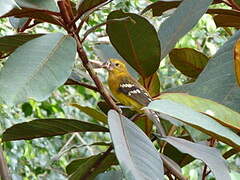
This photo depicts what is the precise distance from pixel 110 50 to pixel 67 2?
409mm

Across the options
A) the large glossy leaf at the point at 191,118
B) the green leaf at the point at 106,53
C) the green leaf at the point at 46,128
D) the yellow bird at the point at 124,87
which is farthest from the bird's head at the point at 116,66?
the large glossy leaf at the point at 191,118

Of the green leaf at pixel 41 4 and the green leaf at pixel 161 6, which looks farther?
the green leaf at pixel 161 6

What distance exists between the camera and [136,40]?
3.20 ft

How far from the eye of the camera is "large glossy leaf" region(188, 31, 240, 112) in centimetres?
91

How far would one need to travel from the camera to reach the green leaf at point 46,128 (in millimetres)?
994

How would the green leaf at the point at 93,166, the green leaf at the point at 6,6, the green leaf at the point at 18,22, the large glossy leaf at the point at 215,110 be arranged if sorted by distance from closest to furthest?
1. the green leaf at the point at 6,6
2. the large glossy leaf at the point at 215,110
3. the green leaf at the point at 93,166
4. the green leaf at the point at 18,22

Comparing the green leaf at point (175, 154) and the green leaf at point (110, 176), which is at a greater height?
the green leaf at point (110, 176)

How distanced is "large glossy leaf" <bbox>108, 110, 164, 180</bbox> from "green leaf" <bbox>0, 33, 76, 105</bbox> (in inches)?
4.1

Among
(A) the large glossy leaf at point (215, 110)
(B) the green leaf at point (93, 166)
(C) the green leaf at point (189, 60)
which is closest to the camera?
(A) the large glossy leaf at point (215, 110)

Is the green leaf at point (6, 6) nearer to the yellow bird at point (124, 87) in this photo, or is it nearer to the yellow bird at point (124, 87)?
the yellow bird at point (124, 87)

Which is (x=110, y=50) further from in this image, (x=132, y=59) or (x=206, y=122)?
(x=206, y=122)

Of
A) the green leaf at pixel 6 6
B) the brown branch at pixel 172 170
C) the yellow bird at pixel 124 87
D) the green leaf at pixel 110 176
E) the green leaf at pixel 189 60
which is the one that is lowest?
the yellow bird at pixel 124 87

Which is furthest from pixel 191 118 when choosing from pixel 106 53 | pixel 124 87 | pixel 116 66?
pixel 124 87

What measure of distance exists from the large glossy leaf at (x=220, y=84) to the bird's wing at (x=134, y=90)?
492 millimetres
